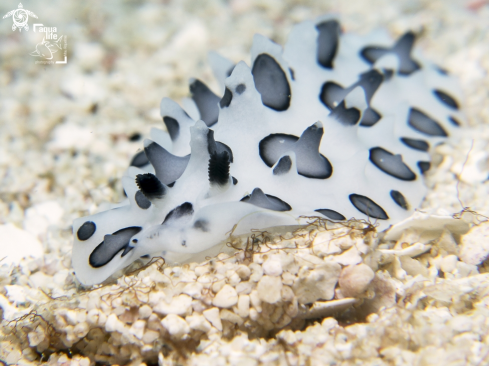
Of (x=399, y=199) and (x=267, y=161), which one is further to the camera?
(x=399, y=199)

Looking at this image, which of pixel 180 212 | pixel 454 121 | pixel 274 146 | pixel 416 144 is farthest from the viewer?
pixel 454 121

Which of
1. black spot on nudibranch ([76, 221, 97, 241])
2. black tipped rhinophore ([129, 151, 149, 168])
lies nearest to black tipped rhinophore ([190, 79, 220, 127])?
black tipped rhinophore ([129, 151, 149, 168])

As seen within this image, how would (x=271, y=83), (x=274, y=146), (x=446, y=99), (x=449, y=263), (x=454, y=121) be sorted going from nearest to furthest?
(x=449, y=263), (x=274, y=146), (x=271, y=83), (x=454, y=121), (x=446, y=99)

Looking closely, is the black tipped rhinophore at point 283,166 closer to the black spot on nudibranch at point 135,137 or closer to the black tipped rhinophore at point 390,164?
the black tipped rhinophore at point 390,164

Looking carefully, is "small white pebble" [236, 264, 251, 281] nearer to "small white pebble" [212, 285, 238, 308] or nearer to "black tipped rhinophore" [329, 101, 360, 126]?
"small white pebble" [212, 285, 238, 308]

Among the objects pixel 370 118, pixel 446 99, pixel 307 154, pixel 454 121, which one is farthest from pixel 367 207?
pixel 446 99

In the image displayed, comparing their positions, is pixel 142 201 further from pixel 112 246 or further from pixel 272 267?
pixel 272 267

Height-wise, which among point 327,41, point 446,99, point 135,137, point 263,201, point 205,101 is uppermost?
point 327,41
